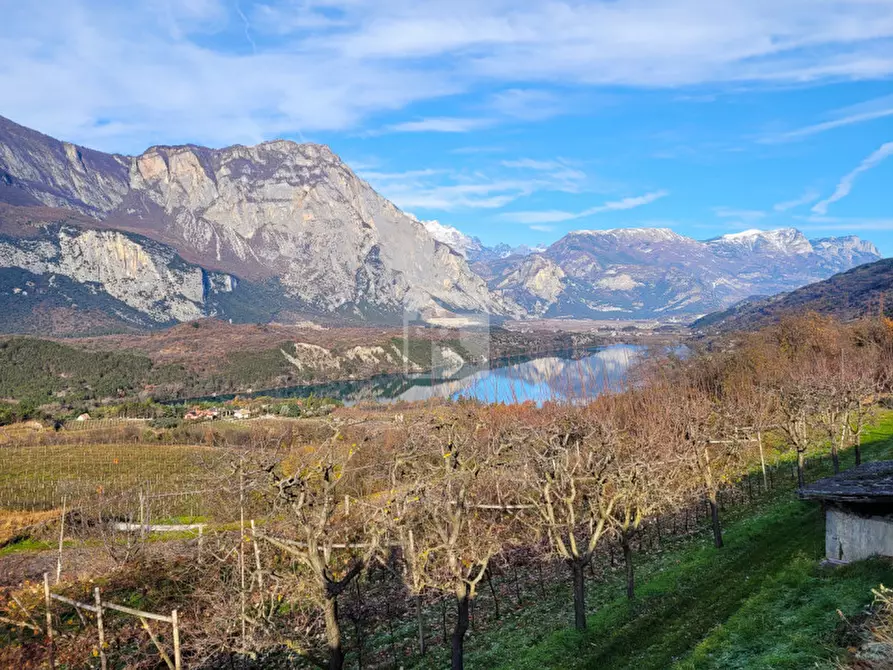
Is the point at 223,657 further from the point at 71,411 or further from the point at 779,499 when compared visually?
the point at 71,411

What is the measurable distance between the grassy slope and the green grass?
27 mm

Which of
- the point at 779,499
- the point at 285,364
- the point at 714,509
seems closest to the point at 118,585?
the point at 714,509

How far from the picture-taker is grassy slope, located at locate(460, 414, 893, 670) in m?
9.88

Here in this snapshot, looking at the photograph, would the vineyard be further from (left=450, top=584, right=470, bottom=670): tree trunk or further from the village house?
the village house

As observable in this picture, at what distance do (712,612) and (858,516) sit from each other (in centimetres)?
366

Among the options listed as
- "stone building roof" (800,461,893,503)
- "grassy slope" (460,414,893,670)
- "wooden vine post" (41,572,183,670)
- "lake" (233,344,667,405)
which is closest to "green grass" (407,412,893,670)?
"grassy slope" (460,414,893,670)

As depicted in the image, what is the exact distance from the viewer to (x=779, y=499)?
24.2 m

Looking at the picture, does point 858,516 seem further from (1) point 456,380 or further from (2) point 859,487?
(1) point 456,380

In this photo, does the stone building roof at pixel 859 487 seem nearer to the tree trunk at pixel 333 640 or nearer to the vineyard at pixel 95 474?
the tree trunk at pixel 333 640

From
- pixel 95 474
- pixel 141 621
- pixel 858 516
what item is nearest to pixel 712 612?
pixel 858 516

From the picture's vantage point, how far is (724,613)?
12.4 meters

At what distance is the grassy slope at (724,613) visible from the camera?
9.88 m

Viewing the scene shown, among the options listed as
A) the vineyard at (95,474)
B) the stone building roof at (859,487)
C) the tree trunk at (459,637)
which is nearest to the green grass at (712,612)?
the stone building roof at (859,487)

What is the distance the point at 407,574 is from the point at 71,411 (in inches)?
4411
